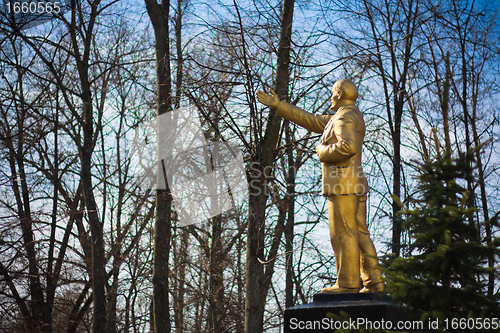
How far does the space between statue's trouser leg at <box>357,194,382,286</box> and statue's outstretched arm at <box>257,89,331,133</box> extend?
985 millimetres

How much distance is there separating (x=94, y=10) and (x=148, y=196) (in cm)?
544

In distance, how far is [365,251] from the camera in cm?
Answer: 527

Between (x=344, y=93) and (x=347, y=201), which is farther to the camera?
(x=344, y=93)

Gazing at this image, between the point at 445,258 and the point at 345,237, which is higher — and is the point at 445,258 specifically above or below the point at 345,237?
below

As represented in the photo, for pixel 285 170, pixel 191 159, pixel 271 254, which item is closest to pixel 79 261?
pixel 191 159

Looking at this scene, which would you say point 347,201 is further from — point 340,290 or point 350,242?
point 340,290

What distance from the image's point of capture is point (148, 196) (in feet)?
48.4

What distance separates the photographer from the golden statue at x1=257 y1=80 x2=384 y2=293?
203 inches

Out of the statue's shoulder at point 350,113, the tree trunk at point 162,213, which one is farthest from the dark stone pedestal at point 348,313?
the tree trunk at point 162,213

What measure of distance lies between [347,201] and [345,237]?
0.36 meters

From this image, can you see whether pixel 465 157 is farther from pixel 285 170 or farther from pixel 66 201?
pixel 66 201

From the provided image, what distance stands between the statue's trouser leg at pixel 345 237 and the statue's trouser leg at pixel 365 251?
8 cm

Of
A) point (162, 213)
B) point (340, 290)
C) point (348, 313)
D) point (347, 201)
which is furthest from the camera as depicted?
point (162, 213)

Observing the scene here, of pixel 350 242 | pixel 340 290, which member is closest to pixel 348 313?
pixel 340 290
